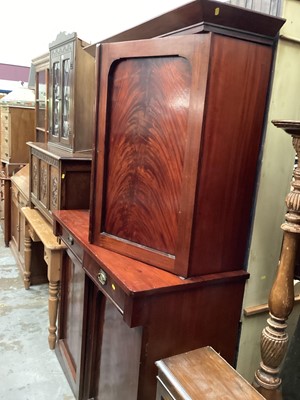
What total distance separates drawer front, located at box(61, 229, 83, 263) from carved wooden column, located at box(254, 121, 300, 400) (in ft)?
2.85

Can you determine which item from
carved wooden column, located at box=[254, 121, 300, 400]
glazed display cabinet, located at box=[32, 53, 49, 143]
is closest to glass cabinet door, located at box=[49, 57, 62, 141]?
glazed display cabinet, located at box=[32, 53, 49, 143]

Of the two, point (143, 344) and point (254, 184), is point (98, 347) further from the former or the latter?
point (254, 184)

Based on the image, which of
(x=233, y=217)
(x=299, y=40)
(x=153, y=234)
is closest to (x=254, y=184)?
(x=233, y=217)

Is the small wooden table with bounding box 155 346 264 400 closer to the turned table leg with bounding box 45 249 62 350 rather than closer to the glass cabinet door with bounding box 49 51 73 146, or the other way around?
the turned table leg with bounding box 45 249 62 350

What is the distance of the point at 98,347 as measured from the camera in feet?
5.42

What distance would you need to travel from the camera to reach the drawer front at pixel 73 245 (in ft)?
5.46

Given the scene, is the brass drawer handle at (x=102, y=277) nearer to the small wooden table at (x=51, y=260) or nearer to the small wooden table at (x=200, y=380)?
the small wooden table at (x=200, y=380)

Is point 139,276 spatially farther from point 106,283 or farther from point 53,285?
point 53,285

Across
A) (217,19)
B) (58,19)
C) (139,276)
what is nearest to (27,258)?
(139,276)

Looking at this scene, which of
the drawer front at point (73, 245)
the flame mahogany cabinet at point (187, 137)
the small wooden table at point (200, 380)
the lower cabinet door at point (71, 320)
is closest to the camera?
the small wooden table at point (200, 380)

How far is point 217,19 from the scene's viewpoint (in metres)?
1.07

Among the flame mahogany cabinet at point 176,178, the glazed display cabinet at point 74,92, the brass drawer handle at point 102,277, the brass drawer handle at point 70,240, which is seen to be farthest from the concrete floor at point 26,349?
the glazed display cabinet at point 74,92

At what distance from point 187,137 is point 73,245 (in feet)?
2.91

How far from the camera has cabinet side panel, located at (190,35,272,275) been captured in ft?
3.71
